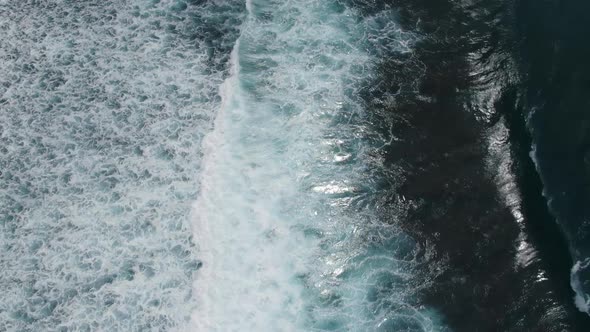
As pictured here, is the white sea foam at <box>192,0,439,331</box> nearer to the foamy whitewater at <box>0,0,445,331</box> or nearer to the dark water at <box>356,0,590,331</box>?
the foamy whitewater at <box>0,0,445,331</box>

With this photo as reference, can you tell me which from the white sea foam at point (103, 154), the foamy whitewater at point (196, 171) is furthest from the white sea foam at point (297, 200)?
the white sea foam at point (103, 154)

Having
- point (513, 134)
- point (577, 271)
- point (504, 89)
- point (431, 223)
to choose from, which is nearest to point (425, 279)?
point (431, 223)

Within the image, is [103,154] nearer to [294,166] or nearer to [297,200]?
[294,166]

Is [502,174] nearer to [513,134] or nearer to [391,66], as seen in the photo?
[513,134]

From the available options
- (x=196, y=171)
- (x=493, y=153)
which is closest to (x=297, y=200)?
(x=196, y=171)

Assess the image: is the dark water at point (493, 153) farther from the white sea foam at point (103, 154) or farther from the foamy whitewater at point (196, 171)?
the white sea foam at point (103, 154)

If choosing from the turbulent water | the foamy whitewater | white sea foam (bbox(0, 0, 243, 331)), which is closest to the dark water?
the turbulent water
